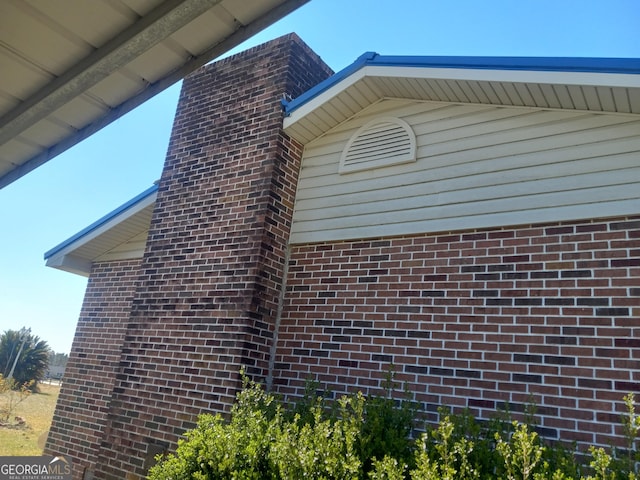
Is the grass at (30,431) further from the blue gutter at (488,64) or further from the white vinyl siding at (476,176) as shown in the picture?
the blue gutter at (488,64)

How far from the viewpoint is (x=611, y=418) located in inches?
148

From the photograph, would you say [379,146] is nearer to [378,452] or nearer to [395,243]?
[395,243]

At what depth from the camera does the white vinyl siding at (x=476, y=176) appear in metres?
4.31

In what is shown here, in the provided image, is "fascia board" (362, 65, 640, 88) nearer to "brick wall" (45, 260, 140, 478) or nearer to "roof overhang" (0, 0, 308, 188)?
"roof overhang" (0, 0, 308, 188)

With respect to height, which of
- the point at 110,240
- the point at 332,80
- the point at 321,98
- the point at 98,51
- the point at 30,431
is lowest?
the point at 30,431

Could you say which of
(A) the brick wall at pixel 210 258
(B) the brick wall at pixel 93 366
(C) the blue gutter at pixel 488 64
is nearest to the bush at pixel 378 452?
(A) the brick wall at pixel 210 258

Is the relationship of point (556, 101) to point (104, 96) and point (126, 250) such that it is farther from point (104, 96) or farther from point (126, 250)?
point (126, 250)

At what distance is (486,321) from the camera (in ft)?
14.8

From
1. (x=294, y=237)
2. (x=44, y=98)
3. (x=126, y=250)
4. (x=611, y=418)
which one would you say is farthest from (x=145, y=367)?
(x=611, y=418)

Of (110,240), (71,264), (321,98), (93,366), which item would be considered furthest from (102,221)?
(321,98)

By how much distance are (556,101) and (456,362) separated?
2.52 m

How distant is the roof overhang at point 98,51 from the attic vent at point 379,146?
347 cm

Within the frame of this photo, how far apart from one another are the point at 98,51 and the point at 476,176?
369 centimetres

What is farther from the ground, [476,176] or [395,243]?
[476,176]
